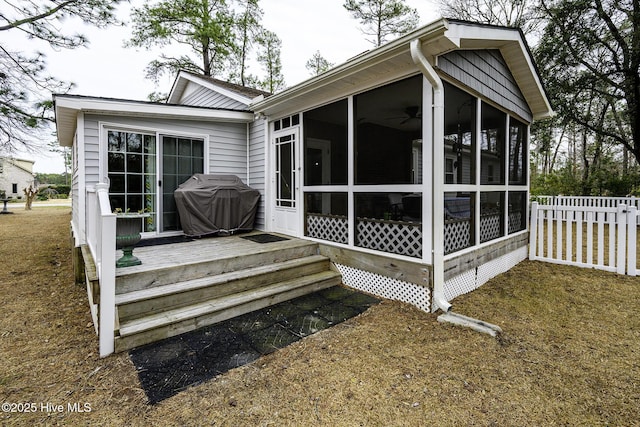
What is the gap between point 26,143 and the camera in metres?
9.37

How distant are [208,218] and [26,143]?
8546 mm

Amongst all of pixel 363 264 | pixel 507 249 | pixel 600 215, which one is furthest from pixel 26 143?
pixel 600 215

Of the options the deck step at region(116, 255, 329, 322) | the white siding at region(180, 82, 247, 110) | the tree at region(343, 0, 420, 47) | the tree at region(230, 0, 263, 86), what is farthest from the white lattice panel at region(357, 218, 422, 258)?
the tree at region(230, 0, 263, 86)

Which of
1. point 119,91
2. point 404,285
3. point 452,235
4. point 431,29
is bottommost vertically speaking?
point 404,285

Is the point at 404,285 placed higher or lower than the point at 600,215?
lower

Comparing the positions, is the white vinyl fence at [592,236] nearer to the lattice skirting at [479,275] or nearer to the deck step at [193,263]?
the lattice skirting at [479,275]

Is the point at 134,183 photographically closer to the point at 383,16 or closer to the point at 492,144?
the point at 492,144

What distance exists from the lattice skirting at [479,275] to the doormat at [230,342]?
0.94 meters

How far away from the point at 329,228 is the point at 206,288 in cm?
197

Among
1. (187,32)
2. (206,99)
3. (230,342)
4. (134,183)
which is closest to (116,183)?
(134,183)

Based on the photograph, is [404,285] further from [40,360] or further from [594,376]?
[40,360]

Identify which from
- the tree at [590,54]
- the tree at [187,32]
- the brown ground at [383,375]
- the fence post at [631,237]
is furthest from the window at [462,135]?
the tree at [187,32]

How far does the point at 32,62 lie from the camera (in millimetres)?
8273

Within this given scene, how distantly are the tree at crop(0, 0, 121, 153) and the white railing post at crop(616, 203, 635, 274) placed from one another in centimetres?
1161
